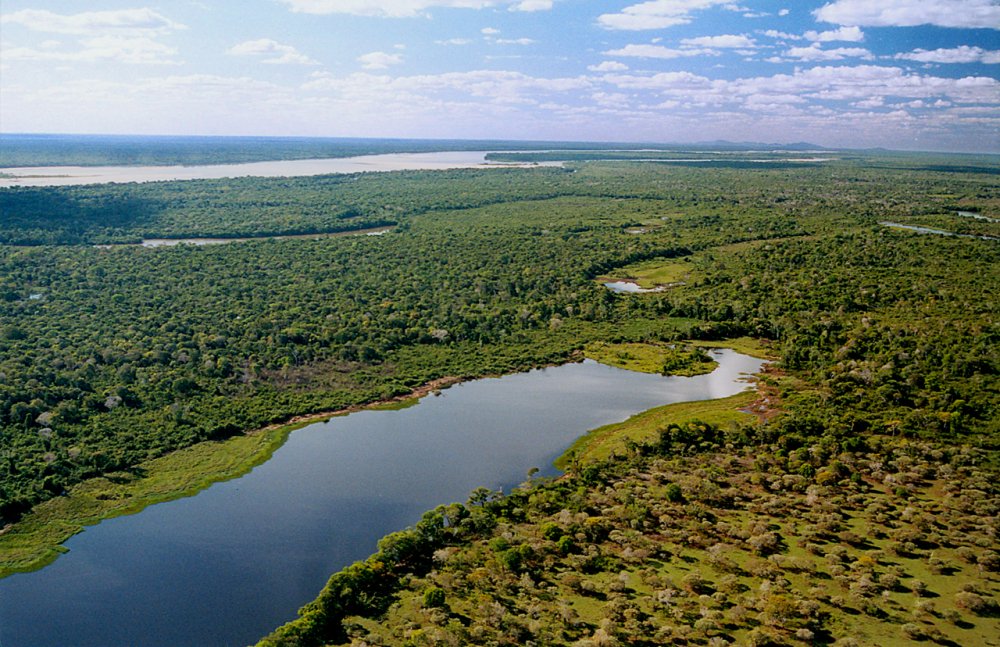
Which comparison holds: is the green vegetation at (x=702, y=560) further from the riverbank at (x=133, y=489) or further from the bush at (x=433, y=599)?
the riverbank at (x=133, y=489)

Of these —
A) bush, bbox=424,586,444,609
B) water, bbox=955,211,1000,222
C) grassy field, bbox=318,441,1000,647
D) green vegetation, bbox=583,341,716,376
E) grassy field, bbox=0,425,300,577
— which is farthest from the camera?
water, bbox=955,211,1000,222

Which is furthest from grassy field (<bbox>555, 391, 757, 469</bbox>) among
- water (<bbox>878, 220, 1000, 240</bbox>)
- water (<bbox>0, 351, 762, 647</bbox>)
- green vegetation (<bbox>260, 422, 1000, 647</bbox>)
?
water (<bbox>878, 220, 1000, 240</bbox>)

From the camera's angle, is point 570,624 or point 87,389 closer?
point 570,624

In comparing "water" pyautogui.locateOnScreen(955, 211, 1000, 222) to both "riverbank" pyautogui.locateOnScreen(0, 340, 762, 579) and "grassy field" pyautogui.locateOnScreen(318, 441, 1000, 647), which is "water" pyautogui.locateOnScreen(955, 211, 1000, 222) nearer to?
"grassy field" pyautogui.locateOnScreen(318, 441, 1000, 647)

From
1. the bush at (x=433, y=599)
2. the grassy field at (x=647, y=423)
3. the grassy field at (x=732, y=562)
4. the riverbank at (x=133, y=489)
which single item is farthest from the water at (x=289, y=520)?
the bush at (x=433, y=599)

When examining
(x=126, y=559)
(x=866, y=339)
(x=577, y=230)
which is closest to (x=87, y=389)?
(x=126, y=559)

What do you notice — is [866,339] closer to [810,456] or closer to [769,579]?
[810,456]

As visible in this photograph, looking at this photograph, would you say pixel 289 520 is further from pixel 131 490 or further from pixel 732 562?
pixel 732 562
